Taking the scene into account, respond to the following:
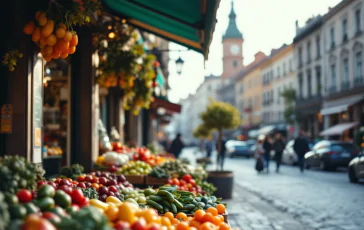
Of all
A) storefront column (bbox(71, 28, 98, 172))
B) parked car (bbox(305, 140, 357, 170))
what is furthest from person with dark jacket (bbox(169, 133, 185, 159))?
storefront column (bbox(71, 28, 98, 172))

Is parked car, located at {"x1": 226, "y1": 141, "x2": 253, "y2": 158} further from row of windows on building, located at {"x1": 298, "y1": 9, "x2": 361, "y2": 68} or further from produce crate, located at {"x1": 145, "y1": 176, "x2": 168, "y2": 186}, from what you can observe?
produce crate, located at {"x1": 145, "y1": 176, "x2": 168, "y2": 186}

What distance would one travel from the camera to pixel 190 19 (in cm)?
778

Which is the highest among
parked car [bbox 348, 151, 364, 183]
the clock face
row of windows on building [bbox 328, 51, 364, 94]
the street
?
the clock face

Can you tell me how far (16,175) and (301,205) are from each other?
29.3 feet

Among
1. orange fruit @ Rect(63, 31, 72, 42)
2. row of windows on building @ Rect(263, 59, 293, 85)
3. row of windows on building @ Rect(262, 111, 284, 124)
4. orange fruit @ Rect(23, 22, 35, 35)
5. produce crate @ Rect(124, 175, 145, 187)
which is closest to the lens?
orange fruit @ Rect(63, 31, 72, 42)

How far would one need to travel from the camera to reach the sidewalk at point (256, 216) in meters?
8.13

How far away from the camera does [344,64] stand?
35.6 meters

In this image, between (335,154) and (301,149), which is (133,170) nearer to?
(301,149)

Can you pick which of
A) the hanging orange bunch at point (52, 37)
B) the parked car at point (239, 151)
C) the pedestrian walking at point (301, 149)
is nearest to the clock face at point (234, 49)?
the parked car at point (239, 151)

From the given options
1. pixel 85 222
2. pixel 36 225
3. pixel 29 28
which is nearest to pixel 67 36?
pixel 29 28

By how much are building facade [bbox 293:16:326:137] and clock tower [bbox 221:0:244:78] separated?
50964 mm

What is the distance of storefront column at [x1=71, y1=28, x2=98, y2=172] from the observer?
9047mm

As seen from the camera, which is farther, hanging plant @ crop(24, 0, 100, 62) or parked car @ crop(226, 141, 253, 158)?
parked car @ crop(226, 141, 253, 158)

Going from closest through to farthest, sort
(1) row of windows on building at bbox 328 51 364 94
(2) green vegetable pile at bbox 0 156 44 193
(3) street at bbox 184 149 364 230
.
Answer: (2) green vegetable pile at bbox 0 156 44 193 < (3) street at bbox 184 149 364 230 < (1) row of windows on building at bbox 328 51 364 94
